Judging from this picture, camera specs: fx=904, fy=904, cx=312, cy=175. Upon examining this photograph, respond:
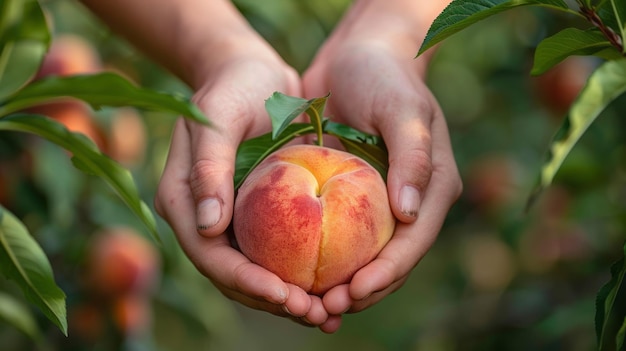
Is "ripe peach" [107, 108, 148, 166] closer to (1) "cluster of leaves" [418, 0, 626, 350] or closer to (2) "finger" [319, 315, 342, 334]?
(2) "finger" [319, 315, 342, 334]

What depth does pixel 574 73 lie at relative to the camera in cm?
223

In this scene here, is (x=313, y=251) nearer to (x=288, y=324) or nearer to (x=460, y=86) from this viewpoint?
(x=460, y=86)

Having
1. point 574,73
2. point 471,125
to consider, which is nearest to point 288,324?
point 471,125

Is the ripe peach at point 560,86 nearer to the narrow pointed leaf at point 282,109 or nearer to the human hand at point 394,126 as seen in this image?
the human hand at point 394,126

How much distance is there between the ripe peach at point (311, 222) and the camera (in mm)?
852

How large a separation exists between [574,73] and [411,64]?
1.18 m

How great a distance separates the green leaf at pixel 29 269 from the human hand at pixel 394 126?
25 centimetres

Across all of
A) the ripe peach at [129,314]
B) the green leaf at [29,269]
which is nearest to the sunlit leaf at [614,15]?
the green leaf at [29,269]

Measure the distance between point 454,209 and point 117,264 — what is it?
924 mm

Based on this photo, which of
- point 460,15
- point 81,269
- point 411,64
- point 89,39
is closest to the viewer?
point 460,15

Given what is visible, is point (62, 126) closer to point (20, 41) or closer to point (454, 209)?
point (20, 41)

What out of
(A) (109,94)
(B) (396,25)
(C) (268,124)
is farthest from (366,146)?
(A) (109,94)

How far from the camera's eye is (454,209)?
231cm

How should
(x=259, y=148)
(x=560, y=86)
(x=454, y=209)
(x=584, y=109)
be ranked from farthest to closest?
(x=454, y=209) < (x=560, y=86) < (x=259, y=148) < (x=584, y=109)
